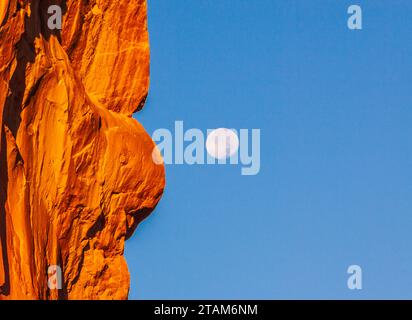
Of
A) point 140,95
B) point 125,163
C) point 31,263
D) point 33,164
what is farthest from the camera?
point 140,95

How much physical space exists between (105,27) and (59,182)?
A: 5.12 meters

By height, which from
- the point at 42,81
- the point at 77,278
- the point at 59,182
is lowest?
the point at 77,278

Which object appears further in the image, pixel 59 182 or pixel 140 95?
pixel 140 95

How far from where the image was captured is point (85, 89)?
2656 centimetres

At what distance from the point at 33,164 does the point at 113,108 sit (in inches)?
223

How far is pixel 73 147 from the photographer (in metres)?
24.1

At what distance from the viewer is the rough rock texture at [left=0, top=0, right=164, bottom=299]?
66.9ft

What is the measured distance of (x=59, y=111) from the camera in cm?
2309

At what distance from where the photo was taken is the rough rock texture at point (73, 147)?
2041 centimetres
